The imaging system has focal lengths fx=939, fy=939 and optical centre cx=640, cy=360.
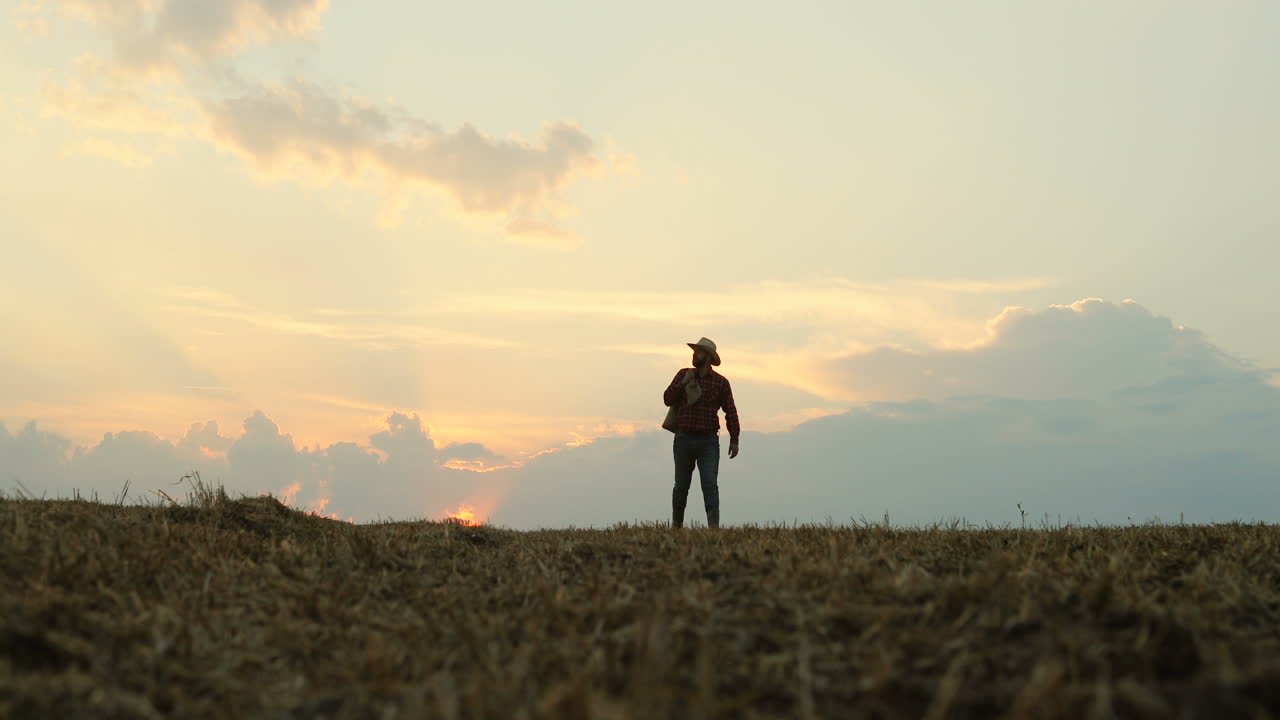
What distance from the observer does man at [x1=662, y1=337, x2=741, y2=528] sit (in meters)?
12.9

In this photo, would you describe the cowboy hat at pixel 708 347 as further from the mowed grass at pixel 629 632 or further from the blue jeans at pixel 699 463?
the mowed grass at pixel 629 632

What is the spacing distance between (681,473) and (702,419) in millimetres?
840

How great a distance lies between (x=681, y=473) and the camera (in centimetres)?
1309

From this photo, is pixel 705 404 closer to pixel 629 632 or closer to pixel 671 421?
pixel 671 421

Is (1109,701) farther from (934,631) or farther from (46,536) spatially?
(46,536)

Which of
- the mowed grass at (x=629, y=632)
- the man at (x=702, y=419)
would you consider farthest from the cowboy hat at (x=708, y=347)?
the mowed grass at (x=629, y=632)

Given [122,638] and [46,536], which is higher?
[46,536]

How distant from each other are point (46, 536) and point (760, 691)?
553cm

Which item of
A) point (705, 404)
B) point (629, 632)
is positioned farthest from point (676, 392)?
point (629, 632)

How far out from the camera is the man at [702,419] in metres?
12.9

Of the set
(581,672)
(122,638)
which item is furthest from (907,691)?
(122,638)

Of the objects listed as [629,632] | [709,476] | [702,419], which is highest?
[702,419]

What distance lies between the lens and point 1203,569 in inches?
216

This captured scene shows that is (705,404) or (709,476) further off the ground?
(705,404)
